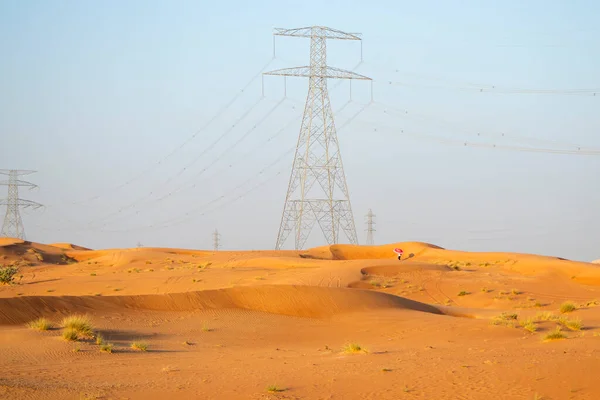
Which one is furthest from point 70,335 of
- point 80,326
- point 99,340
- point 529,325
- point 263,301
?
point 529,325

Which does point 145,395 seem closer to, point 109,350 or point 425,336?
point 109,350

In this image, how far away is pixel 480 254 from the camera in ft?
198

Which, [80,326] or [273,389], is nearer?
[273,389]

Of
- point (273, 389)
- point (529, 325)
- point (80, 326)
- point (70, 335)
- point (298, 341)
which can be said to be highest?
point (80, 326)

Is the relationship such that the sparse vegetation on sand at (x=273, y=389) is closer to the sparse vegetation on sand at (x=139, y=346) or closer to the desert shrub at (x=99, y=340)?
the sparse vegetation on sand at (x=139, y=346)

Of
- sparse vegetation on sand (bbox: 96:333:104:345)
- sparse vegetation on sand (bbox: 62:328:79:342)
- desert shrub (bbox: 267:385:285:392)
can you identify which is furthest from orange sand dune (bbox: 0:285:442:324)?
desert shrub (bbox: 267:385:285:392)

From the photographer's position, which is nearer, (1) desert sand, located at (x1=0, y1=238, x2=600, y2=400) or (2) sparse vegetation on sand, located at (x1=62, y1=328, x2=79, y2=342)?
(1) desert sand, located at (x1=0, y1=238, x2=600, y2=400)

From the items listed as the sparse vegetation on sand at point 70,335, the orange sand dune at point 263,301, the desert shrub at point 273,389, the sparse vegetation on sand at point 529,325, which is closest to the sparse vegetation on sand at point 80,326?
the sparse vegetation on sand at point 70,335

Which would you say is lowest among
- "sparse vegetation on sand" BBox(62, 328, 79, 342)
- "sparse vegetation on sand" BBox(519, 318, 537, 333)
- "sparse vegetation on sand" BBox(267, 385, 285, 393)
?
"sparse vegetation on sand" BBox(267, 385, 285, 393)

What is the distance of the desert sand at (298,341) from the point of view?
37.7 feet

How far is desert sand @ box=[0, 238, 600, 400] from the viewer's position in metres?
11.5

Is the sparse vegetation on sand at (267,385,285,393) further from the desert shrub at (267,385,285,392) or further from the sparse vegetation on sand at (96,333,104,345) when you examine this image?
the sparse vegetation on sand at (96,333,104,345)

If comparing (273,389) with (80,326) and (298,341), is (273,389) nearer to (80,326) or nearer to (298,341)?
(80,326)

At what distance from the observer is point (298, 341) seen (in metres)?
19.6
